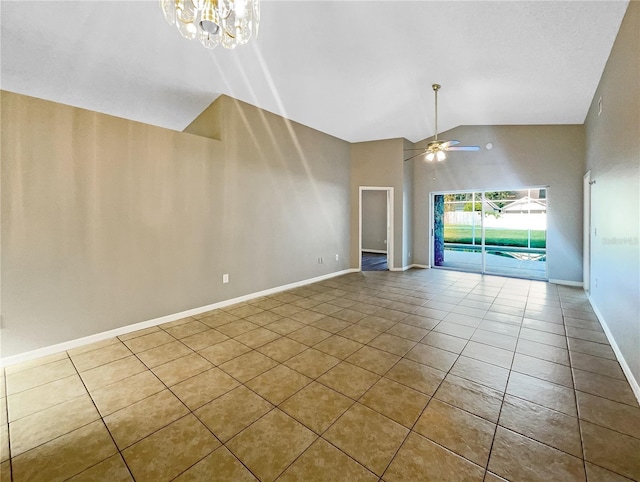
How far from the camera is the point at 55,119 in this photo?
275cm

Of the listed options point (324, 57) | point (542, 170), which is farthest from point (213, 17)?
point (542, 170)

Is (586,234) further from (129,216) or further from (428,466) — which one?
(129,216)

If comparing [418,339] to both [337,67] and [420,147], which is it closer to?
[337,67]

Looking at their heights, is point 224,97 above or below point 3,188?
above

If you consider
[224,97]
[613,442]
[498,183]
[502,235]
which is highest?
[224,97]

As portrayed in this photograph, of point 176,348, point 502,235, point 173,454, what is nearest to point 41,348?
point 176,348

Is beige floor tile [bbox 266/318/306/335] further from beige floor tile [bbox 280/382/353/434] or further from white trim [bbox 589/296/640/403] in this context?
white trim [bbox 589/296/640/403]

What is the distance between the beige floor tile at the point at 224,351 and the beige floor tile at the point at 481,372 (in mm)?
2036

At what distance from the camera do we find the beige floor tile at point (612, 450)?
56.8 inches

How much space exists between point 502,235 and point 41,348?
12431 millimetres

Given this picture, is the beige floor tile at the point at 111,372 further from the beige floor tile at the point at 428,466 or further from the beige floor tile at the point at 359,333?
the beige floor tile at the point at 428,466

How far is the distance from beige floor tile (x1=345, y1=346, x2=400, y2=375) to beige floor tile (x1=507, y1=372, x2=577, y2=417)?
938 millimetres

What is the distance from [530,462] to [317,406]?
1266 mm

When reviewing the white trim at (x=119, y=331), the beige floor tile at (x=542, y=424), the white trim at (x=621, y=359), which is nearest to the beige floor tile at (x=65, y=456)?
the white trim at (x=119, y=331)
